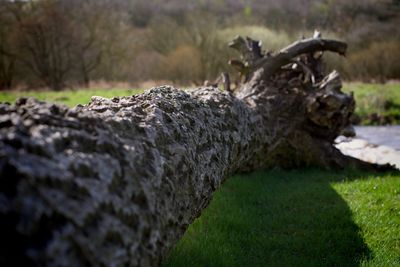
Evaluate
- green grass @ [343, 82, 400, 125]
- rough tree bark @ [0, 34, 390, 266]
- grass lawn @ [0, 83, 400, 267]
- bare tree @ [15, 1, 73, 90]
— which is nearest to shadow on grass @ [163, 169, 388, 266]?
grass lawn @ [0, 83, 400, 267]

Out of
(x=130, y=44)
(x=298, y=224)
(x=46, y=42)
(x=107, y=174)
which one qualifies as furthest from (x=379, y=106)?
(x=46, y=42)

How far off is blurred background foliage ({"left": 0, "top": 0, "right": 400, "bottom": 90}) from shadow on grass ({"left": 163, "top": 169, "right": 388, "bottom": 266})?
21180mm

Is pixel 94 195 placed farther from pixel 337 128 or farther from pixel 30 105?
pixel 337 128

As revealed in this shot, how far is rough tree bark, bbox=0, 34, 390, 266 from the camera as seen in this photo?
1.43 meters

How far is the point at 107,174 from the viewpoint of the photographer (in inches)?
69.4

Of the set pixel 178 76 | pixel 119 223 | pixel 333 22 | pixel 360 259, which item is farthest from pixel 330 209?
pixel 333 22

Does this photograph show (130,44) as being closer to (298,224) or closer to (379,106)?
(379,106)

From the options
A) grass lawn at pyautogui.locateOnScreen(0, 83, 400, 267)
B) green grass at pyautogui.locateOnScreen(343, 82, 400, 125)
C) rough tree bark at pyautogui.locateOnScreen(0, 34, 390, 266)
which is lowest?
green grass at pyautogui.locateOnScreen(343, 82, 400, 125)

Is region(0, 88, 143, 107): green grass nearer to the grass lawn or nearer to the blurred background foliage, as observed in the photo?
the blurred background foliage

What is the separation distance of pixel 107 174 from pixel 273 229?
9.53 ft

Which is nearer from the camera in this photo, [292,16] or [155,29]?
[155,29]

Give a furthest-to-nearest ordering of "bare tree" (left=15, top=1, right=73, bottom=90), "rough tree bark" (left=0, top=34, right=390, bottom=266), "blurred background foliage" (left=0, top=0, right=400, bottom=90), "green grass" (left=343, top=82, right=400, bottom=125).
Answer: "bare tree" (left=15, top=1, right=73, bottom=90), "blurred background foliage" (left=0, top=0, right=400, bottom=90), "green grass" (left=343, top=82, right=400, bottom=125), "rough tree bark" (left=0, top=34, right=390, bottom=266)

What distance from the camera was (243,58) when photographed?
318 inches

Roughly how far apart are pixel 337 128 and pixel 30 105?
6.10m
